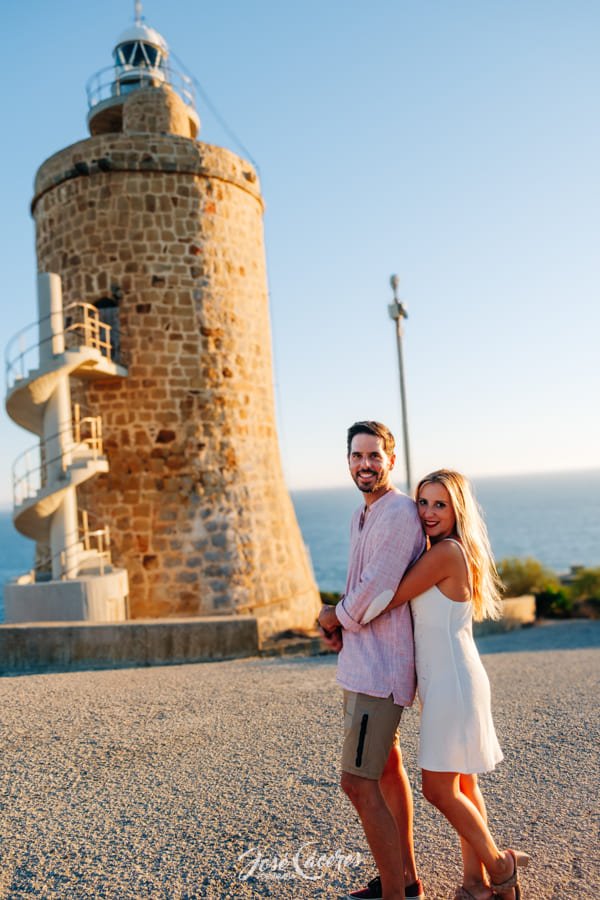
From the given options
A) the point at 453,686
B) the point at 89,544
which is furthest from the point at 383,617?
the point at 89,544

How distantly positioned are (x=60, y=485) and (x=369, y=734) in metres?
9.13

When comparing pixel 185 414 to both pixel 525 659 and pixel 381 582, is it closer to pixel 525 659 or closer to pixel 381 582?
pixel 525 659

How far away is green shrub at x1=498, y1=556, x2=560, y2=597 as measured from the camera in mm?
21250

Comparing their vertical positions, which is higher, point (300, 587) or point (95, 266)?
point (95, 266)

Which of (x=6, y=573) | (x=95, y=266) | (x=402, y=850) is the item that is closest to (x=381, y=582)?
(x=402, y=850)

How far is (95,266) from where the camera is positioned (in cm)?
1307

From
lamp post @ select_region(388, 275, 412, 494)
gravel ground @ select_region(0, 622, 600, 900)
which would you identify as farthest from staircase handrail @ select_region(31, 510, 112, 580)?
lamp post @ select_region(388, 275, 412, 494)

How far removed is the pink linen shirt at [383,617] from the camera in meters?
3.25

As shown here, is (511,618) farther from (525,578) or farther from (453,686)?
(453,686)

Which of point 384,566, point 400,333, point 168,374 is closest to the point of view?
point 384,566

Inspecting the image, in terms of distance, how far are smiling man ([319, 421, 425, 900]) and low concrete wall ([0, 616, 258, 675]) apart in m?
6.14

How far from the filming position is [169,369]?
13.0 m

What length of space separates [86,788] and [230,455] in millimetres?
8874
